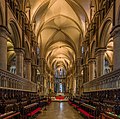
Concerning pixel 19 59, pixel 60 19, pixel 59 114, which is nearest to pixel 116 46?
pixel 59 114

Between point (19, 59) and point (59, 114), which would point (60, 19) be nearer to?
point (19, 59)

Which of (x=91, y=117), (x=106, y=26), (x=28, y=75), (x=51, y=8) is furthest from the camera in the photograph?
(x=51, y=8)

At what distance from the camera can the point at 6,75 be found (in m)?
13.2

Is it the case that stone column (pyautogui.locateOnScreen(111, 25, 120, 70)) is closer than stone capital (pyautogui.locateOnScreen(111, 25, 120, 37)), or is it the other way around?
stone capital (pyautogui.locateOnScreen(111, 25, 120, 37))

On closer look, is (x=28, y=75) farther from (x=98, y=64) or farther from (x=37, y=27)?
(x=98, y=64)

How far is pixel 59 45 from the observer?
1823 inches

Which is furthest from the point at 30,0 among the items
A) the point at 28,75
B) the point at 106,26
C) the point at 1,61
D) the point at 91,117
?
the point at 91,117

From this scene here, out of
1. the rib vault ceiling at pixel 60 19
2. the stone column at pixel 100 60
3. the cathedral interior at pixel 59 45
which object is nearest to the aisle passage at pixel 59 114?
the cathedral interior at pixel 59 45

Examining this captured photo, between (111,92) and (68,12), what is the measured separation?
19356 millimetres

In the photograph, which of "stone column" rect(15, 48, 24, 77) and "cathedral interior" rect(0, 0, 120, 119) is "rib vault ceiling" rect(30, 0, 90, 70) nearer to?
"cathedral interior" rect(0, 0, 120, 119)

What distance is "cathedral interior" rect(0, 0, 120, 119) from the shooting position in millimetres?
12005

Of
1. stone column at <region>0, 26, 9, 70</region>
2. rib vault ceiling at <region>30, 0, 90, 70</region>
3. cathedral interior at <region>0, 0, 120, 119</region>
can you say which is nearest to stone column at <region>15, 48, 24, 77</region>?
cathedral interior at <region>0, 0, 120, 119</region>

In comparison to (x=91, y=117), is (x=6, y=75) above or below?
above

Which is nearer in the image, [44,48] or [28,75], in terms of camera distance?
[28,75]
